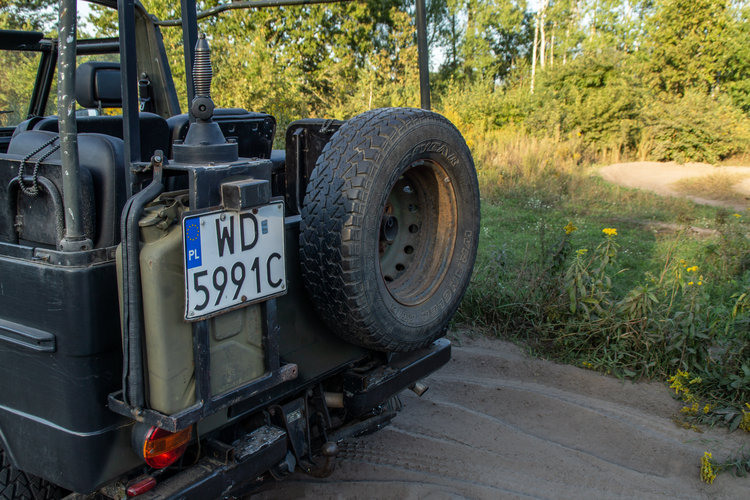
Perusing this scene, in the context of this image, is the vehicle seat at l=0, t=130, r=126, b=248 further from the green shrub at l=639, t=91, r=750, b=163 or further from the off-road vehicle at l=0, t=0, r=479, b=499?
the green shrub at l=639, t=91, r=750, b=163

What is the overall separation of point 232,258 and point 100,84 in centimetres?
203

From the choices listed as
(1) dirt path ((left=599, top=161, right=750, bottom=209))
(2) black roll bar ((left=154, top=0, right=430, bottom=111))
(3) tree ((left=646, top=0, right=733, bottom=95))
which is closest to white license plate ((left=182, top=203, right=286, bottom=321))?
(2) black roll bar ((left=154, top=0, right=430, bottom=111))

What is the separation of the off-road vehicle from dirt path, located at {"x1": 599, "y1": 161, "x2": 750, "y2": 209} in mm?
8991

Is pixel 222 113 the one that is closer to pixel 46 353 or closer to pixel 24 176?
pixel 24 176

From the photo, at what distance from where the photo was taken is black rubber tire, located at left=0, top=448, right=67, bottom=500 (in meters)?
2.12

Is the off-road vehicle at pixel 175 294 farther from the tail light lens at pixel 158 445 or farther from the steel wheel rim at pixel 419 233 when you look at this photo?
the steel wheel rim at pixel 419 233

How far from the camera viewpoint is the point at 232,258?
1908mm

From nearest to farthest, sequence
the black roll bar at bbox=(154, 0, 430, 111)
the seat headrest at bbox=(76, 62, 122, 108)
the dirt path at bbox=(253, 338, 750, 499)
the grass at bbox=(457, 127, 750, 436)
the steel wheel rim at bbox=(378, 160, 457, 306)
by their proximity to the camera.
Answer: the black roll bar at bbox=(154, 0, 430, 111)
the steel wheel rim at bbox=(378, 160, 457, 306)
the dirt path at bbox=(253, 338, 750, 499)
the seat headrest at bbox=(76, 62, 122, 108)
the grass at bbox=(457, 127, 750, 436)

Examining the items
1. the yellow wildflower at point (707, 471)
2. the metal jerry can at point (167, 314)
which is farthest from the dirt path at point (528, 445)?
the metal jerry can at point (167, 314)

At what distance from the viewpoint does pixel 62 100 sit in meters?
1.71

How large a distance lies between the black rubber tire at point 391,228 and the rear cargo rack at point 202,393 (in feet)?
1.04

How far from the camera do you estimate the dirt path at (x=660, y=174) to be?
10.6 meters

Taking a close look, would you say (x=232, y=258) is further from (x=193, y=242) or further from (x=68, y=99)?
(x=68, y=99)

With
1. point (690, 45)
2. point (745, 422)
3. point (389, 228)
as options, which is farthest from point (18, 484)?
point (690, 45)
